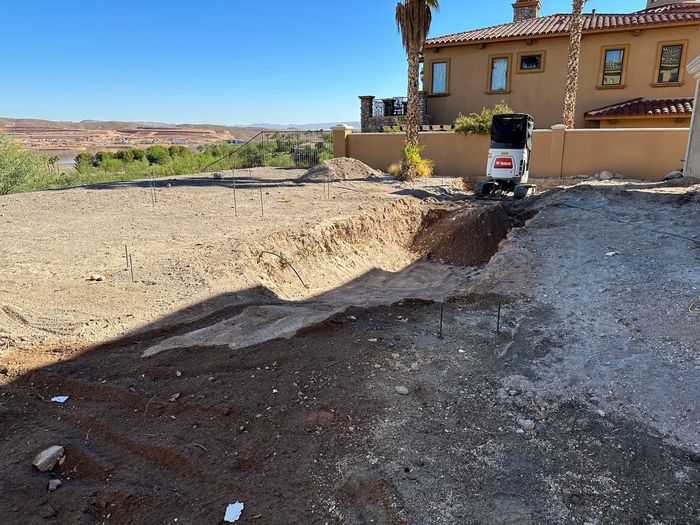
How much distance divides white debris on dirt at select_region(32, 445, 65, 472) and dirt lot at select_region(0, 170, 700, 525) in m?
0.08

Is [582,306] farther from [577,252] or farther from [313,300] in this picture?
[313,300]

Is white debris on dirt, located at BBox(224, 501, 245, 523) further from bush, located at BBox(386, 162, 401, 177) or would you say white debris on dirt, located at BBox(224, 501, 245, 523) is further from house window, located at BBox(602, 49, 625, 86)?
house window, located at BBox(602, 49, 625, 86)

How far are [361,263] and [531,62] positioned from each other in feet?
62.3

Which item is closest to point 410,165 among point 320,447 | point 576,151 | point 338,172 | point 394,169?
point 394,169

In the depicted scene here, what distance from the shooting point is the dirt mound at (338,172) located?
63.9 ft

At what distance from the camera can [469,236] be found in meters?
12.3

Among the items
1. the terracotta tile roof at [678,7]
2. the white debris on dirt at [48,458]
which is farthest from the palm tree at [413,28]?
the white debris on dirt at [48,458]

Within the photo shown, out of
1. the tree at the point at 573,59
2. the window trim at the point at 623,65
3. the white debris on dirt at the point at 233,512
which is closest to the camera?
the white debris on dirt at the point at 233,512

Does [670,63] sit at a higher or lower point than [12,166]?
higher

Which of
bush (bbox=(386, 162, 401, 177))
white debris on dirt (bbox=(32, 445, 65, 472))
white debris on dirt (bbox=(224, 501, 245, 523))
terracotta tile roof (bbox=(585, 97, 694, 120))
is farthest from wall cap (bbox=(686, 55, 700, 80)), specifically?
white debris on dirt (bbox=(32, 445, 65, 472))

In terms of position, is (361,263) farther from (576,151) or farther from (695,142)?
(576,151)

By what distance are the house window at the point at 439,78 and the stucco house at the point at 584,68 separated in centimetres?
5

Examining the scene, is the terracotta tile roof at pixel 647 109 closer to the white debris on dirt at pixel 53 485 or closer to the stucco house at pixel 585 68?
the stucco house at pixel 585 68

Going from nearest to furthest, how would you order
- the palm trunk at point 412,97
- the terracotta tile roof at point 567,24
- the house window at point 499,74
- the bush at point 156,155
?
the palm trunk at point 412,97 < the terracotta tile roof at point 567,24 < the house window at point 499,74 < the bush at point 156,155
